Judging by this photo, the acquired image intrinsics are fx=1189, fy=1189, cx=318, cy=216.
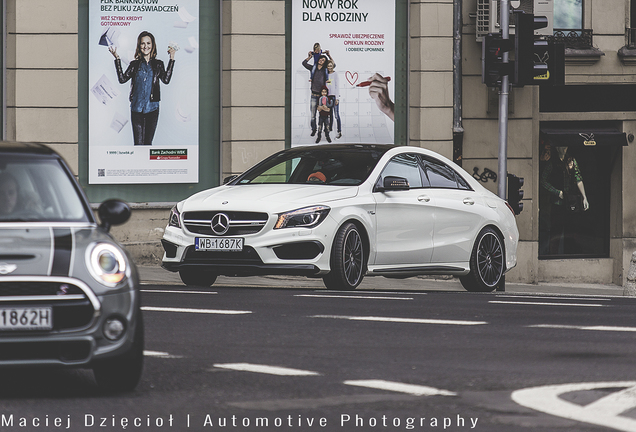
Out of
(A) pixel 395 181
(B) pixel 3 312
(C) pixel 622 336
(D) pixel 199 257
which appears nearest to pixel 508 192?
(A) pixel 395 181

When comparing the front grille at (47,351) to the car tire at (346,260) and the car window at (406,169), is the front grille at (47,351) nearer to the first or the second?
the car tire at (346,260)

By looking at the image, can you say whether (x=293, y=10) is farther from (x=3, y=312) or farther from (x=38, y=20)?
(x=3, y=312)

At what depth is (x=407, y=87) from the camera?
19.5 meters

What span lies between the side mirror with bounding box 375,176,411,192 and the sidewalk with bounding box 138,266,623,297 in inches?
123

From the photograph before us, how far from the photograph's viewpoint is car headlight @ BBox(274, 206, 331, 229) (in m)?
11.0

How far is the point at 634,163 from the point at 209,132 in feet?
24.9

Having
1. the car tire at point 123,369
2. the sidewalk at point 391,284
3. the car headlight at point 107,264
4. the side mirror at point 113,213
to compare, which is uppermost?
the side mirror at point 113,213

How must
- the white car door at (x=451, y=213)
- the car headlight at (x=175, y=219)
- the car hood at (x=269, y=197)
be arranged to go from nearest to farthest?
the car hood at (x=269, y=197), the car headlight at (x=175, y=219), the white car door at (x=451, y=213)

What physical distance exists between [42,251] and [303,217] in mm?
5666

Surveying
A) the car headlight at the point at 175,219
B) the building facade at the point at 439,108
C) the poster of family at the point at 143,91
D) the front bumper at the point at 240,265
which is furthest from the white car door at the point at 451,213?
the poster of family at the point at 143,91

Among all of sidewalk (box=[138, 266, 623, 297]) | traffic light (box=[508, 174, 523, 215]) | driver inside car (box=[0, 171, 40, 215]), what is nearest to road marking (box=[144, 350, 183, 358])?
driver inside car (box=[0, 171, 40, 215])

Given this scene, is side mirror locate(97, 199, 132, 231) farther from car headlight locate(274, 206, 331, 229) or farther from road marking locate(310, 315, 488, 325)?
car headlight locate(274, 206, 331, 229)

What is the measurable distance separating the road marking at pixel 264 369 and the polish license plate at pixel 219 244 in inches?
185

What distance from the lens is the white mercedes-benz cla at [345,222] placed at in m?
11.1
